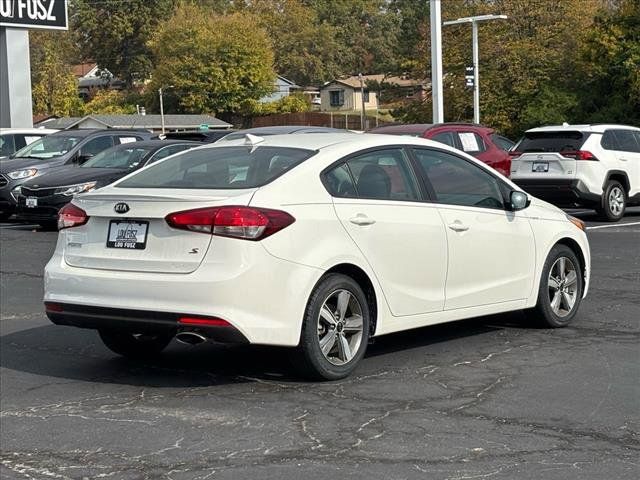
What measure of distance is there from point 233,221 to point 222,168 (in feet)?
2.86

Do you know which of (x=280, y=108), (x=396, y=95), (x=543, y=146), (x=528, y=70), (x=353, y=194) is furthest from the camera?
(x=280, y=108)

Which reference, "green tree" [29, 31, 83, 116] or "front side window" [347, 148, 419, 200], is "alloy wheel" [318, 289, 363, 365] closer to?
"front side window" [347, 148, 419, 200]

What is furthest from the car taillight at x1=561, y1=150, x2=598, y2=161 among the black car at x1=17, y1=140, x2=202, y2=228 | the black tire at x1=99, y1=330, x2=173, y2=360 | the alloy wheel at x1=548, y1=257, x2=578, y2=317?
the black tire at x1=99, y1=330, x2=173, y2=360

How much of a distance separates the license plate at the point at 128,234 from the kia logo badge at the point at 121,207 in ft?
0.22

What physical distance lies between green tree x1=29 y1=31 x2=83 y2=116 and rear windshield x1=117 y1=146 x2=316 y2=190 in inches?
3858

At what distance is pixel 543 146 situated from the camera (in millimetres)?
18500

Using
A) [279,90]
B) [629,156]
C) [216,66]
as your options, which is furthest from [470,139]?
[279,90]

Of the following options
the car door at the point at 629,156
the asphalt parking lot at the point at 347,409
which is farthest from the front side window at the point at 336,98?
the asphalt parking lot at the point at 347,409

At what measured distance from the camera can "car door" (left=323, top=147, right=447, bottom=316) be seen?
Answer: 23.2ft

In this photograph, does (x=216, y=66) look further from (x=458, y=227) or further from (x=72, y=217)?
(x=72, y=217)

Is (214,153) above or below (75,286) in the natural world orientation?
above

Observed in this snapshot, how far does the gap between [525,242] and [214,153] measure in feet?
8.07

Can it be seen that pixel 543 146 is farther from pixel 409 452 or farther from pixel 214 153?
pixel 409 452

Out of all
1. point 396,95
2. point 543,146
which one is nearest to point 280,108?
point 396,95
